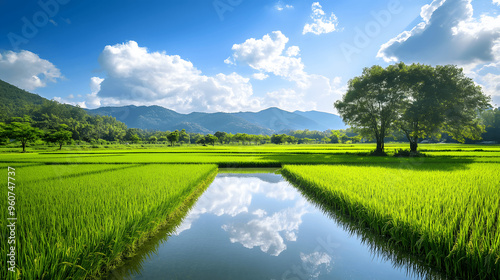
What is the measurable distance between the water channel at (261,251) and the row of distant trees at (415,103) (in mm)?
25254

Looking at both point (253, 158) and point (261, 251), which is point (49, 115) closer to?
point (253, 158)

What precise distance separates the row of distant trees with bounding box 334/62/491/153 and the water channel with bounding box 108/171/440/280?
25254mm

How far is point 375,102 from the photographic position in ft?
92.1

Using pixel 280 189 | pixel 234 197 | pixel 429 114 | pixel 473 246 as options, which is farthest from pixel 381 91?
pixel 473 246

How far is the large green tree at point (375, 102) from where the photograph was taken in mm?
26469

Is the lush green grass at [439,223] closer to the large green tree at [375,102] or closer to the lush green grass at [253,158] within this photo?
the lush green grass at [253,158]

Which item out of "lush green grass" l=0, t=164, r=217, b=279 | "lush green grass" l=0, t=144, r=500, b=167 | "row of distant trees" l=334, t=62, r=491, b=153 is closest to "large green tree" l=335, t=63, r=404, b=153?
"row of distant trees" l=334, t=62, r=491, b=153

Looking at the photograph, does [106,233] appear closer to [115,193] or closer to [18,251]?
[18,251]

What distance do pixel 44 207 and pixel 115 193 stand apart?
5.87ft

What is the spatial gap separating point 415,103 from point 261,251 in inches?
1110

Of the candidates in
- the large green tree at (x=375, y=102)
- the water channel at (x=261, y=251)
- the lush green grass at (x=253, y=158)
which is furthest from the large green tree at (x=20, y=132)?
the large green tree at (x=375, y=102)

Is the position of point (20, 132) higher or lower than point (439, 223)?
higher

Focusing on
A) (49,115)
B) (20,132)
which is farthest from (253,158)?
(49,115)

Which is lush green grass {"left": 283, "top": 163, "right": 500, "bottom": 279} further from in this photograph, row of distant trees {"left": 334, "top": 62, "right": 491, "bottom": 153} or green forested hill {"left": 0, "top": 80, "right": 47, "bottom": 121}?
green forested hill {"left": 0, "top": 80, "right": 47, "bottom": 121}
